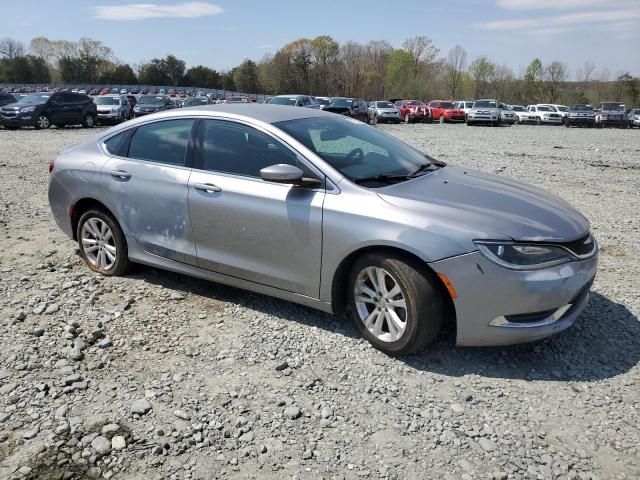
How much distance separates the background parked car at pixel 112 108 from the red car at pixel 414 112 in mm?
19555

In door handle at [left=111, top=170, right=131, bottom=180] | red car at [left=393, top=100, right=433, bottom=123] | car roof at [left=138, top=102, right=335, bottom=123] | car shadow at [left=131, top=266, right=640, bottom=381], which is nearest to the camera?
car shadow at [left=131, top=266, right=640, bottom=381]

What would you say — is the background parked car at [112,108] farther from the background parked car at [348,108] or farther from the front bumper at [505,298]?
the front bumper at [505,298]

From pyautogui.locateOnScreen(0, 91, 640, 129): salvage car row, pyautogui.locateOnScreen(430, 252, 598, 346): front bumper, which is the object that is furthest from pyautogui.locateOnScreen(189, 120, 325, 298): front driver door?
pyautogui.locateOnScreen(0, 91, 640, 129): salvage car row

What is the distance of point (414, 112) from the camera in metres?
40.3

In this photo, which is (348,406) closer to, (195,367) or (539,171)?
(195,367)

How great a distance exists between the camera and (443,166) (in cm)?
488

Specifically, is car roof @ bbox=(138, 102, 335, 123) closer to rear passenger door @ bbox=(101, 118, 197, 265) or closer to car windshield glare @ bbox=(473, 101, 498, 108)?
rear passenger door @ bbox=(101, 118, 197, 265)

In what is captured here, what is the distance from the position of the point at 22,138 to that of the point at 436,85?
269 feet

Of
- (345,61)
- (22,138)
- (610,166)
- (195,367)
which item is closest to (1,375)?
(195,367)

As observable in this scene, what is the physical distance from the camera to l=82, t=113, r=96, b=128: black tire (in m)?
25.5

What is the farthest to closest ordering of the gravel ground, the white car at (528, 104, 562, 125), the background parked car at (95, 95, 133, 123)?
the white car at (528, 104, 562, 125), the background parked car at (95, 95, 133, 123), the gravel ground

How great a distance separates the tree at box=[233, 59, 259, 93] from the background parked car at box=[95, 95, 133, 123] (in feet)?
287

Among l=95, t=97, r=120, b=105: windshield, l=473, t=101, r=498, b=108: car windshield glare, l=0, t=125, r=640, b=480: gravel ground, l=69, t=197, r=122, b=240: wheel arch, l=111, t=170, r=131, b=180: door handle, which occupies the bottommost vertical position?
l=0, t=125, r=640, b=480: gravel ground

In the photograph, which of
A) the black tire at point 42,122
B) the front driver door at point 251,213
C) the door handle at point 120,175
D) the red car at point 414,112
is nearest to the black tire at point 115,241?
the door handle at point 120,175
